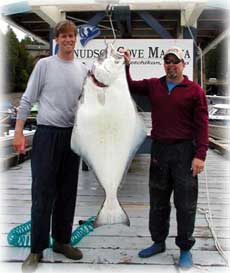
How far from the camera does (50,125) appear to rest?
328cm

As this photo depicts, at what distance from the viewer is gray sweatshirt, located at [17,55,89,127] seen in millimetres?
3225

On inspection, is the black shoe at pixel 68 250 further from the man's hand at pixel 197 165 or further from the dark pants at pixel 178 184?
the man's hand at pixel 197 165

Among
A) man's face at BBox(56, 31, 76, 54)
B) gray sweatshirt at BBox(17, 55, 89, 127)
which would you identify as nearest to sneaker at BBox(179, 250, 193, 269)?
gray sweatshirt at BBox(17, 55, 89, 127)

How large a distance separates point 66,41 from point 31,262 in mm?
1552

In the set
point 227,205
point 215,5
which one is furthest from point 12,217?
point 215,5

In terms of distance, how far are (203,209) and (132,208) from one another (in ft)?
2.48

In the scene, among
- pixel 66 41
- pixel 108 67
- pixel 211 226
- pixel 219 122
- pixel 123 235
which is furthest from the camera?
pixel 219 122

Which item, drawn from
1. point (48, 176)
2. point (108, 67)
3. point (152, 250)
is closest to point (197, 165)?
point (152, 250)

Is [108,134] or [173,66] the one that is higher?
[173,66]

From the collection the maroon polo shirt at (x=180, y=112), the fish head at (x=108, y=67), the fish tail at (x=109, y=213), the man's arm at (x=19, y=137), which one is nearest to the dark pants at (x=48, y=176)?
the man's arm at (x=19, y=137)

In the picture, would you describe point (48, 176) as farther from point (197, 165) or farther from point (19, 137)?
point (197, 165)

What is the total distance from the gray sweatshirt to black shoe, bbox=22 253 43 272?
3.11 feet

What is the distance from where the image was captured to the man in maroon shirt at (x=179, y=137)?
328cm

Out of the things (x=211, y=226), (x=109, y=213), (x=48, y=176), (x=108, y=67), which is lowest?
(x=211, y=226)
